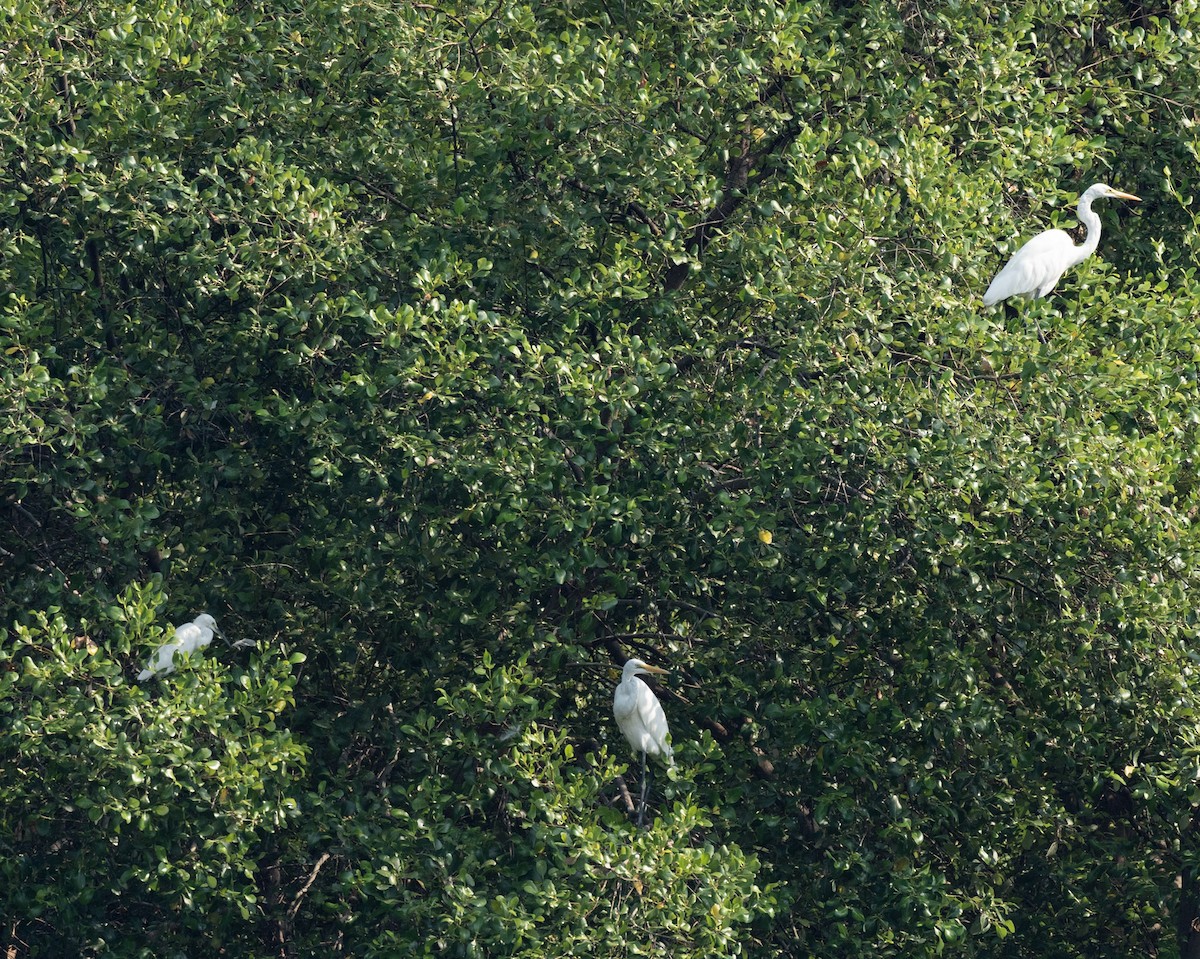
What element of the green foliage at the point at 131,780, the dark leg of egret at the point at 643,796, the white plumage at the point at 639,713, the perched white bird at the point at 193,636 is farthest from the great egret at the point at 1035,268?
the perched white bird at the point at 193,636

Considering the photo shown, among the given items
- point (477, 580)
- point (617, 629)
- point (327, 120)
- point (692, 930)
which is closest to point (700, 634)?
point (617, 629)

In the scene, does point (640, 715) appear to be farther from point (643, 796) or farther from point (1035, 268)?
point (1035, 268)

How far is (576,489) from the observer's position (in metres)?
5.94

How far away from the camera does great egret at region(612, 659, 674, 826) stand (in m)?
6.14

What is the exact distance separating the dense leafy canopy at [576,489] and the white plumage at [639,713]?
6.9 inches

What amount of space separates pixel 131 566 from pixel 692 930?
2561mm

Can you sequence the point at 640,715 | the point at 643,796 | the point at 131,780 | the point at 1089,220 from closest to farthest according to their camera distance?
the point at 131,780 → the point at 643,796 → the point at 640,715 → the point at 1089,220

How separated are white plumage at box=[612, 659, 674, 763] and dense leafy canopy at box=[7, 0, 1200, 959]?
6.9 inches

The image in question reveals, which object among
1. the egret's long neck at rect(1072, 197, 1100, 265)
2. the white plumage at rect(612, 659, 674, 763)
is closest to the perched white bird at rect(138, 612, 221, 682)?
the white plumage at rect(612, 659, 674, 763)

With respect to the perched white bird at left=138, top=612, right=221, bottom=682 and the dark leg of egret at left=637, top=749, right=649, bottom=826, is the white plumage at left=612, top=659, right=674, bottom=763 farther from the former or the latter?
the perched white bird at left=138, top=612, right=221, bottom=682

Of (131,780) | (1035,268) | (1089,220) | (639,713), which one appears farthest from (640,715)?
(1089,220)

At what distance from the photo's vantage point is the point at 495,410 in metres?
6.00

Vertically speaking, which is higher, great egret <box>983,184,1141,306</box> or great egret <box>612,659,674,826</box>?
great egret <box>983,184,1141,306</box>

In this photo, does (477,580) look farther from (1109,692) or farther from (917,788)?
(1109,692)
